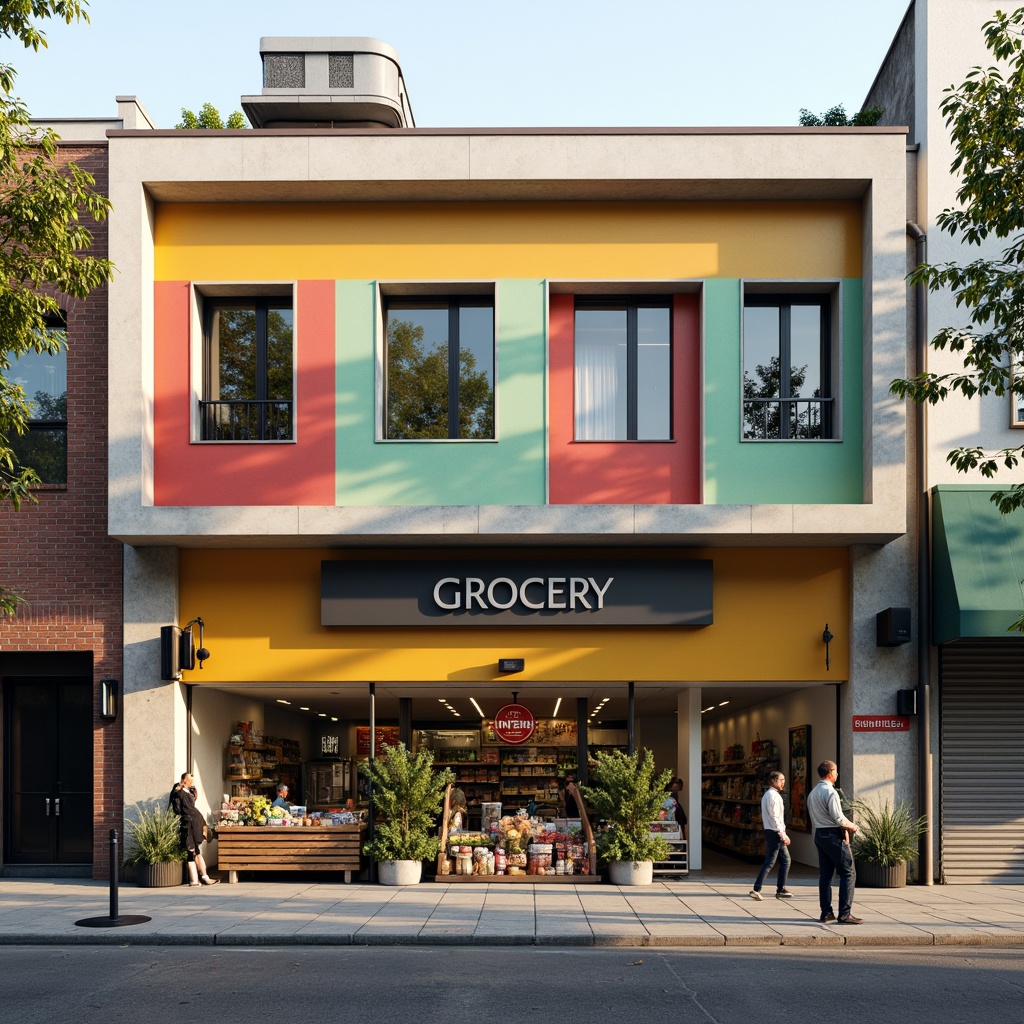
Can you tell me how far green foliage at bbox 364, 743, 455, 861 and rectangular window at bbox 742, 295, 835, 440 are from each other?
22.1 feet

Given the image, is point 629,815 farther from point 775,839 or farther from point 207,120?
point 207,120

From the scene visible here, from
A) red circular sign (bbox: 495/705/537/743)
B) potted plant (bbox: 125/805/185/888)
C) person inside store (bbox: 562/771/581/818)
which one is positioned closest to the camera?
potted plant (bbox: 125/805/185/888)

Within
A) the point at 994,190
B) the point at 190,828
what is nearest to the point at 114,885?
the point at 190,828

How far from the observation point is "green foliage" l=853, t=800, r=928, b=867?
15633 mm

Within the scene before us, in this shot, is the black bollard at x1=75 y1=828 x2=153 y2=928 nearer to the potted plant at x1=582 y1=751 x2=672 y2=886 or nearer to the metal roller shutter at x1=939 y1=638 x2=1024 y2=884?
the potted plant at x1=582 y1=751 x2=672 y2=886

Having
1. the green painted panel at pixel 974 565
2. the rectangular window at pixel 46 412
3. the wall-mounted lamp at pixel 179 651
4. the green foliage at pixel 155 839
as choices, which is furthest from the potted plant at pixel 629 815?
the rectangular window at pixel 46 412

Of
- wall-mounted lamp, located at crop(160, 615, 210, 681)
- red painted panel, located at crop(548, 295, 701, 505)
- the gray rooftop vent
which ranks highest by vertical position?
the gray rooftop vent

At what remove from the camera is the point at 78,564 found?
17.0 m

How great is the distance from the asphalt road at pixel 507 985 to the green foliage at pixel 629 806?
438 cm

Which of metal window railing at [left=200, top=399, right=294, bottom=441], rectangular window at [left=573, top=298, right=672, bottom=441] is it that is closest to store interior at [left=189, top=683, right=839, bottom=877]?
metal window railing at [left=200, top=399, right=294, bottom=441]

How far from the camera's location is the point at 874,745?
16.5m

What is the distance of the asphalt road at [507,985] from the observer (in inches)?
351

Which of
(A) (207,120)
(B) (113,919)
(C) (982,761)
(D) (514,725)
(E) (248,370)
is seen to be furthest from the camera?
(A) (207,120)

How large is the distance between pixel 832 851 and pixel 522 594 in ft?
18.9
